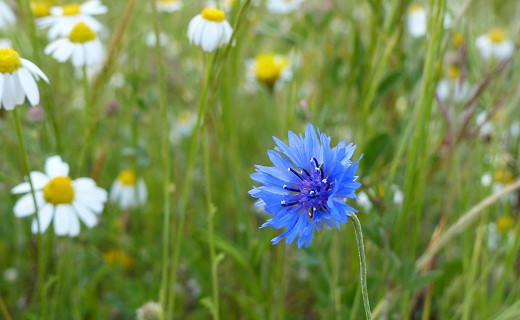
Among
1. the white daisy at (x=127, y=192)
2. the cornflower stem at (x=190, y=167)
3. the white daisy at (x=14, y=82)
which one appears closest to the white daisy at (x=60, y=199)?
the cornflower stem at (x=190, y=167)

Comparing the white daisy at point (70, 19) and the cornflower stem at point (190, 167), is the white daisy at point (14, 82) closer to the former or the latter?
the cornflower stem at point (190, 167)

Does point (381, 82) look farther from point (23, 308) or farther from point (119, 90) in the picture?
point (119, 90)

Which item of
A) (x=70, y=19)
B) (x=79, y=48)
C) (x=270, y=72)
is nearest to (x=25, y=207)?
(x=79, y=48)

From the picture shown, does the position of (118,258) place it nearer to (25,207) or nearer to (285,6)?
(25,207)

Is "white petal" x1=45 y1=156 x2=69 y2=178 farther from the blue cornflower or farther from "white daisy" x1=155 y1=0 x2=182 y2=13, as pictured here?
"white daisy" x1=155 y1=0 x2=182 y2=13

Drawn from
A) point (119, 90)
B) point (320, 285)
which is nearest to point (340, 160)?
point (320, 285)

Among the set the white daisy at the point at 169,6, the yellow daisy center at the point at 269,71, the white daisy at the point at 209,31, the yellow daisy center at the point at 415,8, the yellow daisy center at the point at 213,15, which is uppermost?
the white daisy at the point at 169,6

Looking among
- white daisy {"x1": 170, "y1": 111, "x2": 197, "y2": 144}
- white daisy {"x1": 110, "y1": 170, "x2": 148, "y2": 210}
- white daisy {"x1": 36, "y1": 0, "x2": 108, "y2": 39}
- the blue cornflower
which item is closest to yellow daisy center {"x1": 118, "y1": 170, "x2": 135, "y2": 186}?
white daisy {"x1": 110, "y1": 170, "x2": 148, "y2": 210}
